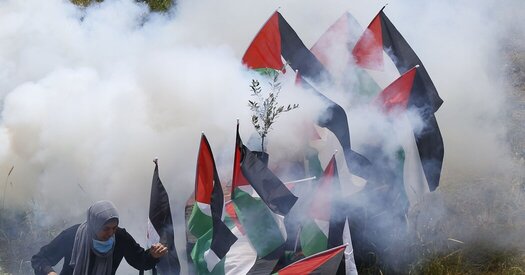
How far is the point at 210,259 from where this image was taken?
7.07 metres

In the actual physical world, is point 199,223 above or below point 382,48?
below

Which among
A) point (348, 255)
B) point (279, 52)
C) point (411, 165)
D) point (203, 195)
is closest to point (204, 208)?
point (203, 195)

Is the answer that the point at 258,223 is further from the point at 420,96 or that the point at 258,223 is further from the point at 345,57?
the point at 345,57

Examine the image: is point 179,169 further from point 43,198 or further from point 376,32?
point 376,32

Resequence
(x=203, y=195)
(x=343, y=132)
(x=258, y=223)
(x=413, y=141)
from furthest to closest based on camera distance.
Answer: (x=413, y=141), (x=343, y=132), (x=258, y=223), (x=203, y=195)

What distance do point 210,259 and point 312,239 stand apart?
0.94m

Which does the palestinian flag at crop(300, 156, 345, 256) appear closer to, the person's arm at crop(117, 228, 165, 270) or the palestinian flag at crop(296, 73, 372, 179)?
the palestinian flag at crop(296, 73, 372, 179)

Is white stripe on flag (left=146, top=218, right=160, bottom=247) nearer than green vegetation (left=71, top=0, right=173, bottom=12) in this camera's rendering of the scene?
Yes

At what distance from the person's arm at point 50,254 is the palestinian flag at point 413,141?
12.6 ft

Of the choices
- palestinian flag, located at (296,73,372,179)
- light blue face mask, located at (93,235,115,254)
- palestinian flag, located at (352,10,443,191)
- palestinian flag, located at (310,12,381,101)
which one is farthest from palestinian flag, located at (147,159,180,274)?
palestinian flag, located at (310,12,381,101)

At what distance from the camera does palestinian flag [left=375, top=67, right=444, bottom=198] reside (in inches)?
324

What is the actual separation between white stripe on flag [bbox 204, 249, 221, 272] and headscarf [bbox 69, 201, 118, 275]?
1.42 metres

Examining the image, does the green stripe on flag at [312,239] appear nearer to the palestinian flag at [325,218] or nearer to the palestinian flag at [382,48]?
the palestinian flag at [325,218]

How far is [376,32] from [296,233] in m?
3.04
